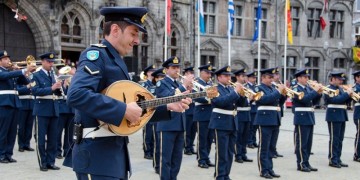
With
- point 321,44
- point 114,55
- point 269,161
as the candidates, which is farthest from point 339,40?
point 114,55

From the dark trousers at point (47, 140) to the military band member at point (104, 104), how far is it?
5653 millimetres

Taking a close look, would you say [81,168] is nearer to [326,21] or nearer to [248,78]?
[248,78]

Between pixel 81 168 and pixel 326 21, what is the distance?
31.1 m

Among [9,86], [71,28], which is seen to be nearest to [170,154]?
[9,86]

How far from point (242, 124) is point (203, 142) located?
1.60 m

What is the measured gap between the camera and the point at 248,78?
12695mm

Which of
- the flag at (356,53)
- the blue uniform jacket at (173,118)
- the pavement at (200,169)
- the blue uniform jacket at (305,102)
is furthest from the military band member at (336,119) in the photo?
the flag at (356,53)

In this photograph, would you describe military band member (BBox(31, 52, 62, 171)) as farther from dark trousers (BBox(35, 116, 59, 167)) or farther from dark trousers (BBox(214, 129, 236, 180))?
dark trousers (BBox(214, 129, 236, 180))

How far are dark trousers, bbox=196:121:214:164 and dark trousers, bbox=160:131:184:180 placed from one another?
7.80ft

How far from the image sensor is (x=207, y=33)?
92.0 feet

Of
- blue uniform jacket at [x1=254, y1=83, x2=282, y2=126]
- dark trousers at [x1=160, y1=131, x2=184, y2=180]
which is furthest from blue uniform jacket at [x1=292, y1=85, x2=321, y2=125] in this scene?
dark trousers at [x1=160, y1=131, x2=184, y2=180]

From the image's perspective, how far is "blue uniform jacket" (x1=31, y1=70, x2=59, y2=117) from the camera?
9267 mm

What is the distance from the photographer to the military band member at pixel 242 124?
11209mm

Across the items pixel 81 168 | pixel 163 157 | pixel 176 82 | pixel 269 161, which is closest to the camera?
pixel 81 168
